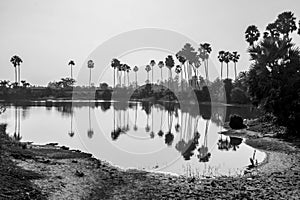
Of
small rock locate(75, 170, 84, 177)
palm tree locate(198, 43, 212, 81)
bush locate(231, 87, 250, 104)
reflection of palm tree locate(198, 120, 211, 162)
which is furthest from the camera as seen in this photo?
palm tree locate(198, 43, 212, 81)

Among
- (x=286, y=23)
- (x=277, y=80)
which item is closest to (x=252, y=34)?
(x=286, y=23)

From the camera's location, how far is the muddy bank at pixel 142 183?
10.7 meters

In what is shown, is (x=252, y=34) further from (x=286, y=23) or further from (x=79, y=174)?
(x=79, y=174)

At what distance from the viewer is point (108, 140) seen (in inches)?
1179

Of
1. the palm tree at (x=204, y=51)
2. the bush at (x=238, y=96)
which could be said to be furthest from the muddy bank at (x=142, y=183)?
the palm tree at (x=204, y=51)

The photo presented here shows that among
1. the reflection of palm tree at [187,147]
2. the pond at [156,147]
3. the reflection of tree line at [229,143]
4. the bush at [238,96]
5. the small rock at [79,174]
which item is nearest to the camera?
the small rock at [79,174]

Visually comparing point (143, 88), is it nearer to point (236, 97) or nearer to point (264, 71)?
point (236, 97)

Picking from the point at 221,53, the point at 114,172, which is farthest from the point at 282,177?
the point at 221,53

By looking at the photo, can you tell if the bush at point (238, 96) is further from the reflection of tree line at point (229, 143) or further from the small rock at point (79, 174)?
the small rock at point (79, 174)

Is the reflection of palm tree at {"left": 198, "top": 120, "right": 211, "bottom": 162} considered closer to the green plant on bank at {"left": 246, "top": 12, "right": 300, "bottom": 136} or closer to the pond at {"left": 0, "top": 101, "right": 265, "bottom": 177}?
the pond at {"left": 0, "top": 101, "right": 265, "bottom": 177}

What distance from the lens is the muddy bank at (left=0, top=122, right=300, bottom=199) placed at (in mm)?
10734

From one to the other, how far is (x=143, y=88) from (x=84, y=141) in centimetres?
9923

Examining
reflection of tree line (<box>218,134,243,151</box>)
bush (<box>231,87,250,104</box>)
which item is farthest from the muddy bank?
bush (<box>231,87,250,104</box>)

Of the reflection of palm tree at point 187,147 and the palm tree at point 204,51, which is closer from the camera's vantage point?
the reflection of palm tree at point 187,147
